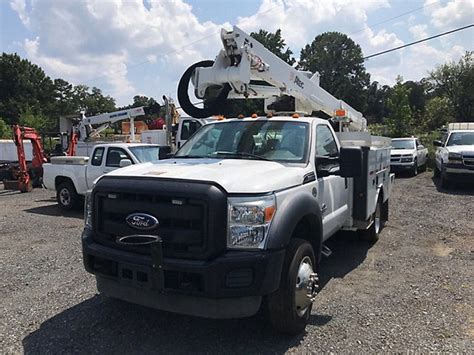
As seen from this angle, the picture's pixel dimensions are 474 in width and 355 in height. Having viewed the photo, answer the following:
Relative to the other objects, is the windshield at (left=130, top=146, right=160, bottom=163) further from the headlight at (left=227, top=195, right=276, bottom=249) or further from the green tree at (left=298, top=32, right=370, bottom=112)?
the green tree at (left=298, top=32, right=370, bottom=112)

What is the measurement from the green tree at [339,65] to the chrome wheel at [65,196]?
208ft

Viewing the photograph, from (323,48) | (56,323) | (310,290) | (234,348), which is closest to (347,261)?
(310,290)

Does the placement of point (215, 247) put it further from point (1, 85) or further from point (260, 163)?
point (1, 85)

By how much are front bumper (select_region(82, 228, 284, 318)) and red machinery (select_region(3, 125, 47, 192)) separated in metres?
14.1

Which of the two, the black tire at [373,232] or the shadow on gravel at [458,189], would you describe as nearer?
the black tire at [373,232]

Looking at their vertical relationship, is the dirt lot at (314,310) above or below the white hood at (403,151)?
below

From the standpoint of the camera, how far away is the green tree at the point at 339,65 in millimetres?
71312

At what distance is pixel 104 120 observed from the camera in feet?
57.8

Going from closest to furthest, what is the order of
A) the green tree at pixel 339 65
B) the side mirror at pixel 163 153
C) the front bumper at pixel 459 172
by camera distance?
the side mirror at pixel 163 153, the front bumper at pixel 459 172, the green tree at pixel 339 65

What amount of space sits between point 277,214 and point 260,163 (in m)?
0.96

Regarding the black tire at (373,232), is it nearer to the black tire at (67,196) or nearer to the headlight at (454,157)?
the headlight at (454,157)

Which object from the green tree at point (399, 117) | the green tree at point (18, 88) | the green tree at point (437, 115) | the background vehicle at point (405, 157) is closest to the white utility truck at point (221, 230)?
the background vehicle at point (405, 157)

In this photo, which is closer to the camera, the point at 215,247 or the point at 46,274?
the point at 215,247

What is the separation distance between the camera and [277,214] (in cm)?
354
